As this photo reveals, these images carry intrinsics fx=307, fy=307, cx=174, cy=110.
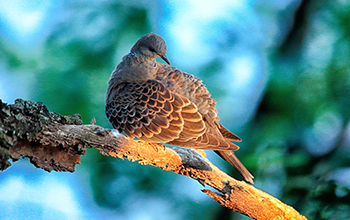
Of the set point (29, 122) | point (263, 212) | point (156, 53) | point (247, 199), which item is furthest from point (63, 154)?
point (263, 212)

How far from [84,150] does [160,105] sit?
55cm

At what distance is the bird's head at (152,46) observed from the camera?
198 cm

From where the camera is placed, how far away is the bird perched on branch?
6.18ft

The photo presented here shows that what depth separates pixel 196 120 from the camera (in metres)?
1.94

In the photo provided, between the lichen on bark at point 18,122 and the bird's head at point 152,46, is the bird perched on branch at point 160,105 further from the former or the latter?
the lichen on bark at point 18,122

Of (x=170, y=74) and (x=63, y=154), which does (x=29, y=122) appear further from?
(x=170, y=74)

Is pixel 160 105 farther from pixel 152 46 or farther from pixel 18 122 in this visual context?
pixel 18 122

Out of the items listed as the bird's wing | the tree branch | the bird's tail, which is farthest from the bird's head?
the bird's tail

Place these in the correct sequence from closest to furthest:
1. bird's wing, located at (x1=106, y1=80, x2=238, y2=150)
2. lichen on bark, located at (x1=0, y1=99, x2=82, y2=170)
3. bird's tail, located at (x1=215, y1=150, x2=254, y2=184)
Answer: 1. lichen on bark, located at (x1=0, y1=99, x2=82, y2=170)
2. bird's wing, located at (x1=106, y1=80, x2=238, y2=150)
3. bird's tail, located at (x1=215, y1=150, x2=254, y2=184)

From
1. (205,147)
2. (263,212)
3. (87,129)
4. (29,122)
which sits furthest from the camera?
(263,212)

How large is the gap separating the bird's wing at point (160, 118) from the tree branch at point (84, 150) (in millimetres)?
108

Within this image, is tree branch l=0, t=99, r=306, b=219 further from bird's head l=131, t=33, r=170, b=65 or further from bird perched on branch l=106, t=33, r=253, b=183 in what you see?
bird's head l=131, t=33, r=170, b=65

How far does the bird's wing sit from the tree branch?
108mm

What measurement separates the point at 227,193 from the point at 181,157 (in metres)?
0.38
